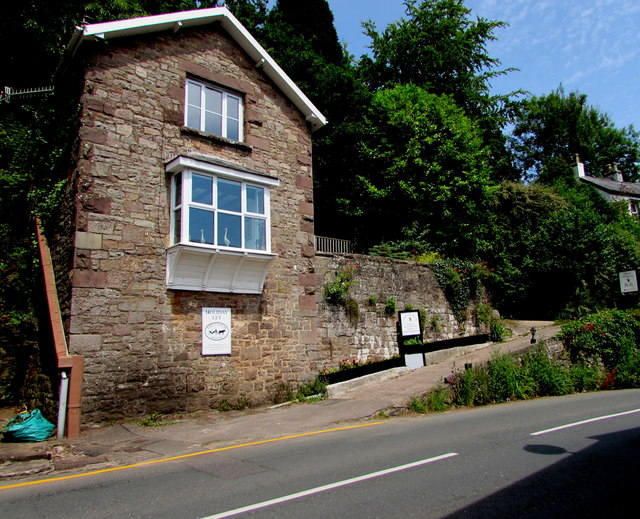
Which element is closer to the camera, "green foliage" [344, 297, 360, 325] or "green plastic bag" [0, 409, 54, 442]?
"green plastic bag" [0, 409, 54, 442]

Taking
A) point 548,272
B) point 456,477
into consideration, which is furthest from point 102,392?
point 548,272

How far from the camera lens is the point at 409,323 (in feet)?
54.9

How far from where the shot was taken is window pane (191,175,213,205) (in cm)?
1159

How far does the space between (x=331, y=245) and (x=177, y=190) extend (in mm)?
10533

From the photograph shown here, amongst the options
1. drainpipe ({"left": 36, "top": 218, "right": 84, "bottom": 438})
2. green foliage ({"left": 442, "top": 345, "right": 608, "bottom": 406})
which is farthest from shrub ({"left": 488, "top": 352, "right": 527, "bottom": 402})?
drainpipe ({"left": 36, "top": 218, "right": 84, "bottom": 438})

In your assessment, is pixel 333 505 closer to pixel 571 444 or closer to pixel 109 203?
pixel 571 444

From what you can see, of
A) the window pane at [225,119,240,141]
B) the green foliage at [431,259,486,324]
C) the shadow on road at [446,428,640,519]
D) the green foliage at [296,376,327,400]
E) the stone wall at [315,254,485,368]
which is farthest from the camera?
the green foliage at [431,259,486,324]

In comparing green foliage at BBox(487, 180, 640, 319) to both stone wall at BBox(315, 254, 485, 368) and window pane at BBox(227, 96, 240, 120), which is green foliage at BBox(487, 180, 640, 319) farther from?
window pane at BBox(227, 96, 240, 120)

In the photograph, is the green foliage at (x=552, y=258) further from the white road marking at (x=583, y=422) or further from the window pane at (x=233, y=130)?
the window pane at (x=233, y=130)

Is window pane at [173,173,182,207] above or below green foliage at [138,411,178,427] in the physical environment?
above

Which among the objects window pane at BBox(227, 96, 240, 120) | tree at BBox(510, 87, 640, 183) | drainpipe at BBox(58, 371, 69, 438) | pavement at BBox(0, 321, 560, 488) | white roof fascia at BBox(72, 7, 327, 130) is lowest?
pavement at BBox(0, 321, 560, 488)

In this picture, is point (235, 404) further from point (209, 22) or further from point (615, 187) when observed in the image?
point (615, 187)

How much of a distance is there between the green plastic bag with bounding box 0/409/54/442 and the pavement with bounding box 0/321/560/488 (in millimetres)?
186

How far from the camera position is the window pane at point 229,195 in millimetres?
12109
